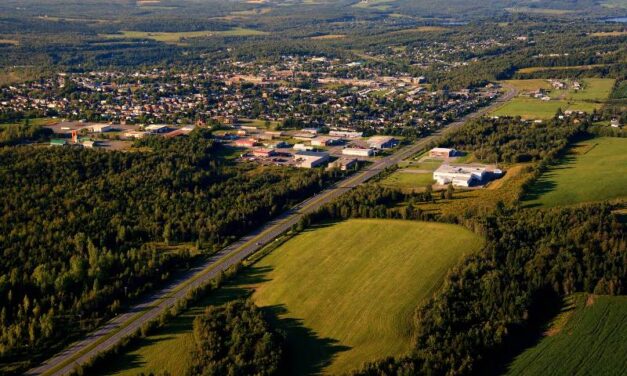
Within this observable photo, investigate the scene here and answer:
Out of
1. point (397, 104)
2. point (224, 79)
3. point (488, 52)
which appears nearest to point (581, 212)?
point (397, 104)

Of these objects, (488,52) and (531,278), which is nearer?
(531,278)

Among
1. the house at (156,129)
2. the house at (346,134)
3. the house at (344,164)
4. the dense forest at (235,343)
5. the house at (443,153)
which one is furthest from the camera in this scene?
the house at (156,129)

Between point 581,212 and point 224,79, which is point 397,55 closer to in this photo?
point 224,79

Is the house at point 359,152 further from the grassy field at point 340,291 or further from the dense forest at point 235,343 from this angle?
the dense forest at point 235,343

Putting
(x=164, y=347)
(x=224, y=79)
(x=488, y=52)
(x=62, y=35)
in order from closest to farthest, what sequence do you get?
(x=164, y=347)
(x=224, y=79)
(x=488, y=52)
(x=62, y=35)

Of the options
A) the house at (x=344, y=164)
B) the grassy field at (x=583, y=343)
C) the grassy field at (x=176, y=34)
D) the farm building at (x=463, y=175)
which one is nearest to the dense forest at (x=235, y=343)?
the grassy field at (x=583, y=343)

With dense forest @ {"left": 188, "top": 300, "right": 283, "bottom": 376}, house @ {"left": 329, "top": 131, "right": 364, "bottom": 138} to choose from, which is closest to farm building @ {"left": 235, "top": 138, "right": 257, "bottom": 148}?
house @ {"left": 329, "top": 131, "right": 364, "bottom": 138}
